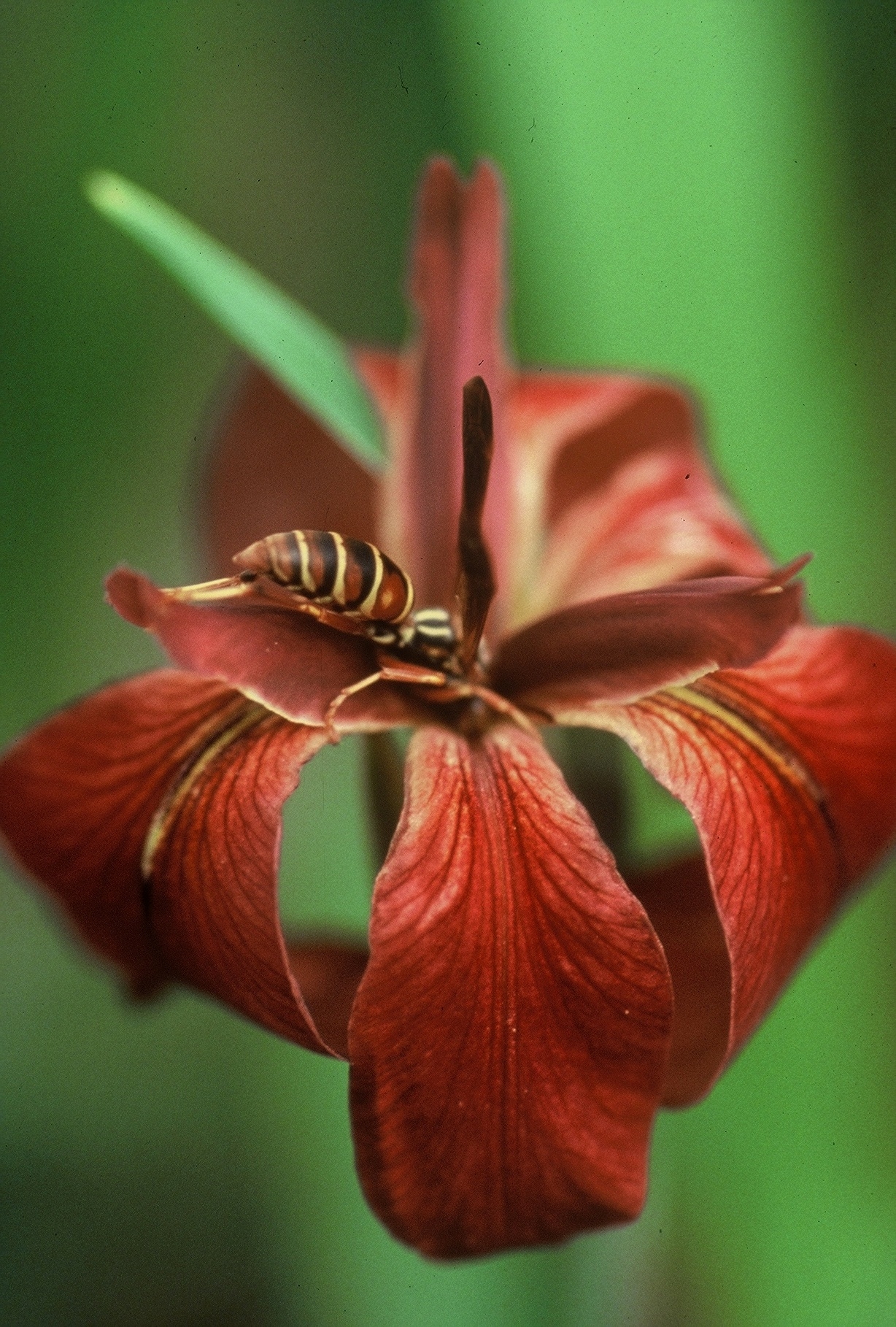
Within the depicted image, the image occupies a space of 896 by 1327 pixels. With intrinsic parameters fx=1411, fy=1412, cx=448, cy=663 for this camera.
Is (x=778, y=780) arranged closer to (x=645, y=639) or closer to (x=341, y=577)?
(x=645, y=639)

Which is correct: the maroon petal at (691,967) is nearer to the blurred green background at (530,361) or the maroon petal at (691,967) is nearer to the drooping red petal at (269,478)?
the blurred green background at (530,361)

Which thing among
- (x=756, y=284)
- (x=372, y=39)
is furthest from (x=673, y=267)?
(x=372, y=39)

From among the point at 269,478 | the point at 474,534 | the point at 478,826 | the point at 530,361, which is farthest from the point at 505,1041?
the point at 530,361

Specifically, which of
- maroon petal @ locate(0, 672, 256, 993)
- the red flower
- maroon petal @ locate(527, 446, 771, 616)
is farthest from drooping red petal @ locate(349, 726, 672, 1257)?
maroon petal @ locate(527, 446, 771, 616)

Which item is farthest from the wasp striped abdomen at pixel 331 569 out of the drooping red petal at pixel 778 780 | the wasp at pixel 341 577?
the drooping red petal at pixel 778 780

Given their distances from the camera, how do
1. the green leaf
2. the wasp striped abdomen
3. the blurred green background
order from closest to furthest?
the wasp striped abdomen
the green leaf
the blurred green background

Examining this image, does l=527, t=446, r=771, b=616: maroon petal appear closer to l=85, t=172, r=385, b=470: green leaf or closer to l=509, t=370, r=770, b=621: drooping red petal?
l=509, t=370, r=770, b=621: drooping red petal

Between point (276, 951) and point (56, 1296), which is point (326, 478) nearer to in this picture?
point (276, 951)
